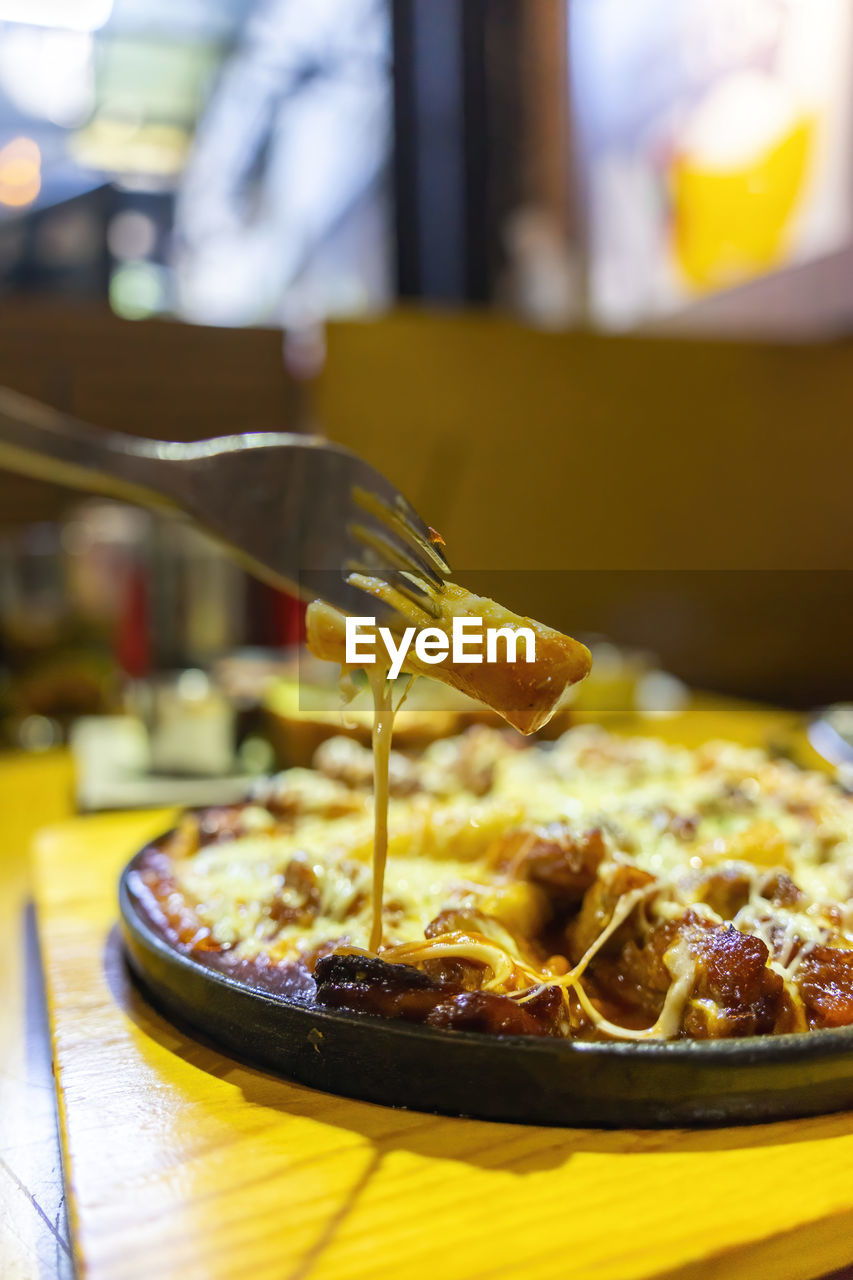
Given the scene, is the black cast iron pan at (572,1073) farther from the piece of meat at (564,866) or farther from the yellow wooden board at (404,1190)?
the piece of meat at (564,866)

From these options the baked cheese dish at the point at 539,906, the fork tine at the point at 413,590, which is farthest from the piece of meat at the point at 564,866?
the fork tine at the point at 413,590

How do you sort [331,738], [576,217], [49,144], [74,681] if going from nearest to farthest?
[331,738]
[74,681]
[576,217]
[49,144]

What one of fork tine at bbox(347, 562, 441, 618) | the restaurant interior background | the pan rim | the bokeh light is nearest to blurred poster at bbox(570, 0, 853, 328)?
the restaurant interior background

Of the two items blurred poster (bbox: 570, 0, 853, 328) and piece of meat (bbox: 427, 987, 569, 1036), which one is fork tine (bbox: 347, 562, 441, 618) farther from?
blurred poster (bbox: 570, 0, 853, 328)

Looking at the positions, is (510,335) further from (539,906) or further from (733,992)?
(733,992)

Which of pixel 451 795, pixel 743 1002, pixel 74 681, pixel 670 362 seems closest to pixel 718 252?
pixel 670 362

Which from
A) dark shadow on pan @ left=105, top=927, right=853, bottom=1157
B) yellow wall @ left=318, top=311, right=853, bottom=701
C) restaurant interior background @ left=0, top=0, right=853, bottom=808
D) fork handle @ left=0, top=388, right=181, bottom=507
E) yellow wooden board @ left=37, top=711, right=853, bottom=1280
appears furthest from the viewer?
yellow wall @ left=318, top=311, right=853, bottom=701

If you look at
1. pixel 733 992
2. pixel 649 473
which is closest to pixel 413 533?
pixel 733 992

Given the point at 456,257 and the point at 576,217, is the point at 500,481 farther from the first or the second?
the point at 576,217
